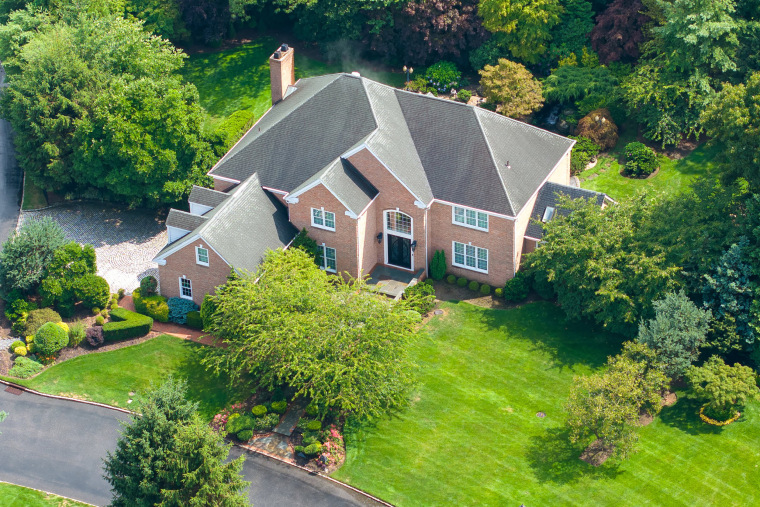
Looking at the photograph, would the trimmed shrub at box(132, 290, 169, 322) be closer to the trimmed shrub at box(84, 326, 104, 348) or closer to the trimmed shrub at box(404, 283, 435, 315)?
the trimmed shrub at box(84, 326, 104, 348)

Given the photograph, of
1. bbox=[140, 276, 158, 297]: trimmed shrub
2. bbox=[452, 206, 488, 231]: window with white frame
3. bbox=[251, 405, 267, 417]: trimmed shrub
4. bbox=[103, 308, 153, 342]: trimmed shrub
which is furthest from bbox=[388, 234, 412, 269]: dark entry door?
bbox=[103, 308, 153, 342]: trimmed shrub

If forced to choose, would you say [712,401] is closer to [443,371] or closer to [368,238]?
[443,371]

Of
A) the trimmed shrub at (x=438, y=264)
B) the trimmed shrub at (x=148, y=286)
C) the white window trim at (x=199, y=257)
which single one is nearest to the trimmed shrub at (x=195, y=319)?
the white window trim at (x=199, y=257)

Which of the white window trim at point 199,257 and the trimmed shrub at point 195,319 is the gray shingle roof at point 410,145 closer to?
the white window trim at point 199,257

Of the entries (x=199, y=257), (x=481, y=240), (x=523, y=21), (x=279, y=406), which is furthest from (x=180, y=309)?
(x=523, y=21)

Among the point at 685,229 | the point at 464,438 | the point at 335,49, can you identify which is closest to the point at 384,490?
the point at 464,438

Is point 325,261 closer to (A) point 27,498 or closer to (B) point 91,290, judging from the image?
(B) point 91,290
